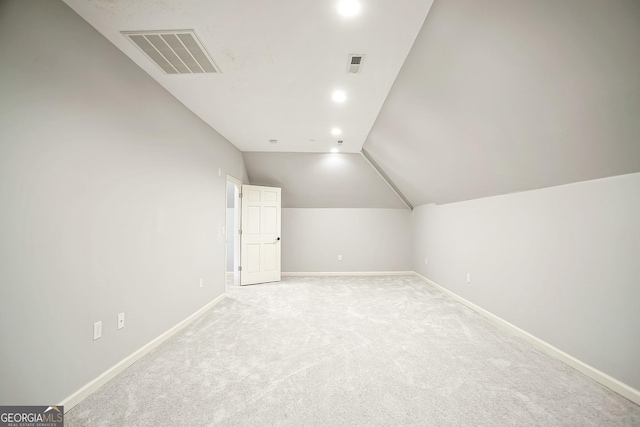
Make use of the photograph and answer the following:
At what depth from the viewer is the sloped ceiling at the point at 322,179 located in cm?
523

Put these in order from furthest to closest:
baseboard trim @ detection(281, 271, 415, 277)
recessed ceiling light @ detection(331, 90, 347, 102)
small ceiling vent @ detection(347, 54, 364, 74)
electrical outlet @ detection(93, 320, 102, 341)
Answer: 1. baseboard trim @ detection(281, 271, 415, 277)
2. recessed ceiling light @ detection(331, 90, 347, 102)
3. small ceiling vent @ detection(347, 54, 364, 74)
4. electrical outlet @ detection(93, 320, 102, 341)

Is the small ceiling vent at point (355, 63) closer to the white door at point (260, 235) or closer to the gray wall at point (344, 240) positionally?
the white door at point (260, 235)

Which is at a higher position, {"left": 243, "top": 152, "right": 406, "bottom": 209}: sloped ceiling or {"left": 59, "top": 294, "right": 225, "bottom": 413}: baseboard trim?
{"left": 243, "top": 152, "right": 406, "bottom": 209}: sloped ceiling

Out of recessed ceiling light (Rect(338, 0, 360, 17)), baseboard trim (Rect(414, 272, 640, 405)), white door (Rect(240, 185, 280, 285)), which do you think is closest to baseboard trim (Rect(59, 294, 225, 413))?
white door (Rect(240, 185, 280, 285))

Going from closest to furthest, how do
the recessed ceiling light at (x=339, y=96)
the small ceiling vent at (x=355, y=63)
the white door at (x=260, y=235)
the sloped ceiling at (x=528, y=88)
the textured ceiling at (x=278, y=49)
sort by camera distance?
the sloped ceiling at (x=528, y=88), the textured ceiling at (x=278, y=49), the small ceiling vent at (x=355, y=63), the recessed ceiling light at (x=339, y=96), the white door at (x=260, y=235)

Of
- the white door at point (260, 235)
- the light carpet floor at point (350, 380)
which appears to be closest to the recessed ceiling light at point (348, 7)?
the light carpet floor at point (350, 380)

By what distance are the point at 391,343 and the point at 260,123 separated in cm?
310

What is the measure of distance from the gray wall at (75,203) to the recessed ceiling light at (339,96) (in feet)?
5.71

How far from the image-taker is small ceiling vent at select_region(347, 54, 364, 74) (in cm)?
216

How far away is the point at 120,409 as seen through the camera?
1645mm

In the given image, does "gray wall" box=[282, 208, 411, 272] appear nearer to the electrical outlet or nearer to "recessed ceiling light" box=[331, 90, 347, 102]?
"recessed ceiling light" box=[331, 90, 347, 102]

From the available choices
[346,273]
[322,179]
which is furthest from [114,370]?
[346,273]

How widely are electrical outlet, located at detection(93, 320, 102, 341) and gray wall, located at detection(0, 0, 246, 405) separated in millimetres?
38

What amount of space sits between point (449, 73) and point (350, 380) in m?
2.51
